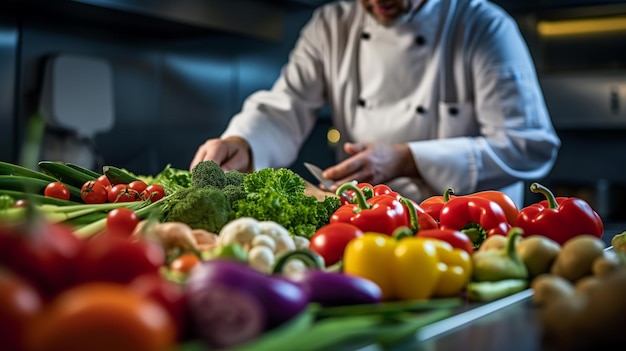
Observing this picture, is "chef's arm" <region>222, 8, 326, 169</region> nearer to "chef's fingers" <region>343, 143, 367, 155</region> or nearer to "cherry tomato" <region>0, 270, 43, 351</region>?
"chef's fingers" <region>343, 143, 367, 155</region>

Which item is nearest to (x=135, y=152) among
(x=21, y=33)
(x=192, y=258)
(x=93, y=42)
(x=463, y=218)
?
(x=93, y=42)

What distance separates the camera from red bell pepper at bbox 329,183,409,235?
1.47m

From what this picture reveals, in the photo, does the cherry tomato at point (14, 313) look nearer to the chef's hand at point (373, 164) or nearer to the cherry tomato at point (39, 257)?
the cherry tomato at point (39, 257)

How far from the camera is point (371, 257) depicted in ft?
3.71

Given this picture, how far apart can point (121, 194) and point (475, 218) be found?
2.33 feet

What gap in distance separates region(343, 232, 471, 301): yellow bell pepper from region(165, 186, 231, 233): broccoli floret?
0.37 m

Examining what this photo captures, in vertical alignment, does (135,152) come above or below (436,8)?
below

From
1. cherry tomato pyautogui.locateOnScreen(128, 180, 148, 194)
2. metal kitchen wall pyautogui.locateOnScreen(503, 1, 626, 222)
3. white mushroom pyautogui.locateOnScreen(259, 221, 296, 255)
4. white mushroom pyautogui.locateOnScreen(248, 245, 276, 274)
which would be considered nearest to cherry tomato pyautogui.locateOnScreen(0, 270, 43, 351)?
white mushroom pyautogui.locateOnScreen(248, 245, 276, 274)

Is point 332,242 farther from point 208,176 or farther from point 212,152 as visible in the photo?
point 212,152

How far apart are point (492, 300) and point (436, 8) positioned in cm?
215

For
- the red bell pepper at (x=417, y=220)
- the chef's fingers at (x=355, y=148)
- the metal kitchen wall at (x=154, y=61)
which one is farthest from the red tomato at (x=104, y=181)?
the metal kitchen wall at (x=154, y=61)

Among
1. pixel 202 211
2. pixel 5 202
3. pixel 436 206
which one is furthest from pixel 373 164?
pixel 5 202

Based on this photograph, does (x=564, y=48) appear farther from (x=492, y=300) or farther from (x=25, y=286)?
(x=25, y=286)

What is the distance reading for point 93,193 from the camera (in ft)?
5.60
